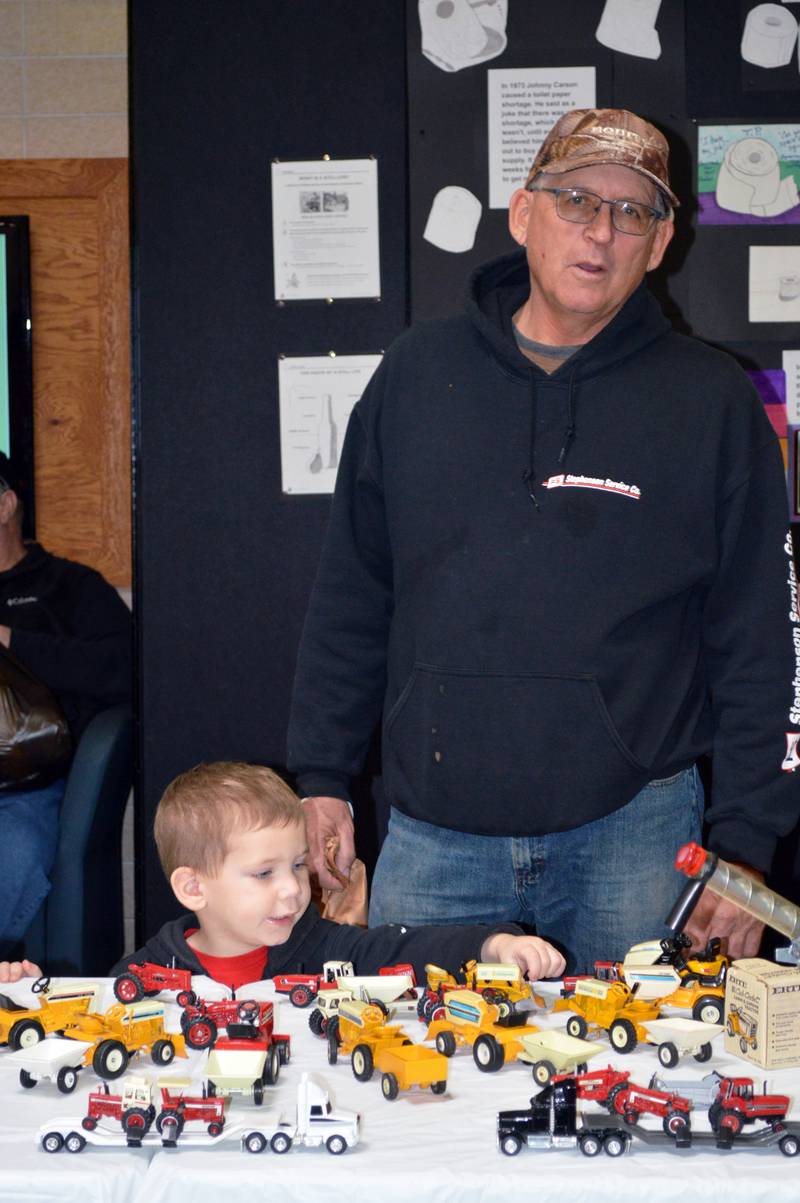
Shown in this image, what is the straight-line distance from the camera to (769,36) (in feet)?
8.84

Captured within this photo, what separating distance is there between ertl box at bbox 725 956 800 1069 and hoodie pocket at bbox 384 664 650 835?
1.78 ft

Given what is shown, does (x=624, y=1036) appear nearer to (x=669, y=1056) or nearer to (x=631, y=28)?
(x=669, y=1056)

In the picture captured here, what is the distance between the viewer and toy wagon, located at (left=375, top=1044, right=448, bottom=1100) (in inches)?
44.4

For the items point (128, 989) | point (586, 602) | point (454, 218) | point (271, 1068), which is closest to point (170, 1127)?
point (271, 1068)

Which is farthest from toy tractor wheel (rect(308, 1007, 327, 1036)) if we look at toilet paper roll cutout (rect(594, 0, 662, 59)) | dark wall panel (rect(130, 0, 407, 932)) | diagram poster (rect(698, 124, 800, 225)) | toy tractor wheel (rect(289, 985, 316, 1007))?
toilet paper roll cutout (rect(594, 0, 662, 59))

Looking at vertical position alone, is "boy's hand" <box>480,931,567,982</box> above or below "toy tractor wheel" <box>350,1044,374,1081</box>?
below

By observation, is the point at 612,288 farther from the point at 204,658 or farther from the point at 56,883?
the point at 56,883

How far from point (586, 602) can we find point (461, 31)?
1505mm

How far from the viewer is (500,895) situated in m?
1.84

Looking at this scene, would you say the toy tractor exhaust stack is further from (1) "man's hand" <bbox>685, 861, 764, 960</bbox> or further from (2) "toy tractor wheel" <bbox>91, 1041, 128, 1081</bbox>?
(2) "toy tractor wheel" <bbox>91, 1041, 128, 1081</bbox>

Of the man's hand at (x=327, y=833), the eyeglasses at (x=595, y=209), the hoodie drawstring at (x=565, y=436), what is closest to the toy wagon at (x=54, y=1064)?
the man's hand at (x=327, y=833)

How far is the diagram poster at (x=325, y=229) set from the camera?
2.78 metres

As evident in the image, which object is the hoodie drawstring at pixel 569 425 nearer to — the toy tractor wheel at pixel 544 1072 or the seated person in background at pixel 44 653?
the toy tractor wheel at pixel 544 1072

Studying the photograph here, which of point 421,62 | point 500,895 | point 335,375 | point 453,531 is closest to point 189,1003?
point 500,895
